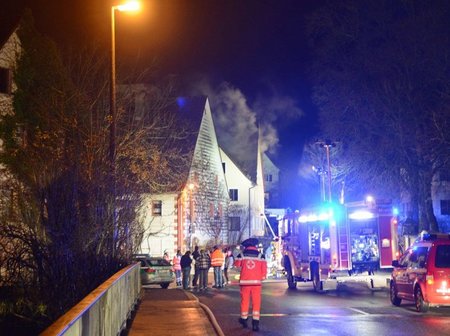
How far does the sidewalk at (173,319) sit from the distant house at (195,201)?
25036 millimetres

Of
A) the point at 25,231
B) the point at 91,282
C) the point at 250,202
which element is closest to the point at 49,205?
the point at 25,231

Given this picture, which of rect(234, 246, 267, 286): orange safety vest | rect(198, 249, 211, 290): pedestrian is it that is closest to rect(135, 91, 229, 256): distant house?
rect(198, 249, 211, 290): pedestrian

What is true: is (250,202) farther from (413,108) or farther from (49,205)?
(49,205)

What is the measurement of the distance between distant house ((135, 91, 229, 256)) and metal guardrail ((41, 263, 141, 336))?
30130 mm

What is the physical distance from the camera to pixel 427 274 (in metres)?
14.9

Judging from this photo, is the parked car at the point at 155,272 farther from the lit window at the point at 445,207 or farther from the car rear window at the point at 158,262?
the lit window at the point at 445,207

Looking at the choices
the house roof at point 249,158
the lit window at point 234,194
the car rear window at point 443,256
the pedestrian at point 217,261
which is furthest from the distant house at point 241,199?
the car rear window at point 443,256

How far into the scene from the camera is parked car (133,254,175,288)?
88.5 feet

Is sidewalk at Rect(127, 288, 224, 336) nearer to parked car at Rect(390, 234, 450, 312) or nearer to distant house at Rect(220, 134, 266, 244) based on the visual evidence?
parked car at Rect(390, 234, 450, 312)

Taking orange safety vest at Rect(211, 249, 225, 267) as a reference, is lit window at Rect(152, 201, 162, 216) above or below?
above

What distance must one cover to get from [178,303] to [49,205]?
14.3 ft

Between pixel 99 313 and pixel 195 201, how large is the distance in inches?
1526

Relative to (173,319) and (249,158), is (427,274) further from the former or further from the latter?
(249,158)

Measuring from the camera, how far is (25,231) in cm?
1427
